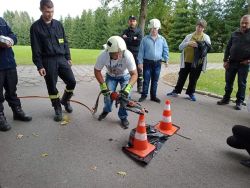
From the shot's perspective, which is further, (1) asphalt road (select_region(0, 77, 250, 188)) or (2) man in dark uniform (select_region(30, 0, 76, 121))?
(2) man in dark uniform (select_region(30, 0, 76, 121))

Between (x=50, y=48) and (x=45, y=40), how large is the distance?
0.56 feet

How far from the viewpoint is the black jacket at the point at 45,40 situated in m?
5.04

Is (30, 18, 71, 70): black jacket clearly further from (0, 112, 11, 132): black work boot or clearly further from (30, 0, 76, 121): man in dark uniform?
(0, 112, 11, 132): black work boot

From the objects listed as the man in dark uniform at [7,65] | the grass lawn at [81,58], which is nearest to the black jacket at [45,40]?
the man in dark uniform at [7,65]

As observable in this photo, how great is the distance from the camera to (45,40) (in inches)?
200

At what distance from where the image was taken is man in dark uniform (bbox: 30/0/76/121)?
5035mm

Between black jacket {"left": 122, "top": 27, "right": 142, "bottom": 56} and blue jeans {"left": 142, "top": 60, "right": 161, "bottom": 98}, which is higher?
black jacket {"left": 122, "top": 27, "right": 142, "bottom": 56}

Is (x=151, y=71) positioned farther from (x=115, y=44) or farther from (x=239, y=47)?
(x=115, y=44)

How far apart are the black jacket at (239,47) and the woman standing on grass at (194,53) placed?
26.4 inches

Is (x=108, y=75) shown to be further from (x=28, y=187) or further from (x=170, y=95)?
(x=170, y=95)

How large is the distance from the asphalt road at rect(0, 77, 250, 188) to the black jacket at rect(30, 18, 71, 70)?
1.38 meters

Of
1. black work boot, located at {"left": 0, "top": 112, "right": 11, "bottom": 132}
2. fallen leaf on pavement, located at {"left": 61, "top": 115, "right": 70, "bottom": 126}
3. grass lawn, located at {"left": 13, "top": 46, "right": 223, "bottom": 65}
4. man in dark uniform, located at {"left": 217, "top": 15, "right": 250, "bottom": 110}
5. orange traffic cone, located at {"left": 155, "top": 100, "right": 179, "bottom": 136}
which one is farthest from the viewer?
grass lawn, located at {"left": 13, "top": 46, "right": 223, "bottom": 65}

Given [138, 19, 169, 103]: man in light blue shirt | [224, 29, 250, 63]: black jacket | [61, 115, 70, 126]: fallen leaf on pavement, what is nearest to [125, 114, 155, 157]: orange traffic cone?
[61, 115, 70, 126]: fallen leaf on pavement

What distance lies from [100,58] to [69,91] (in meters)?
1.42
